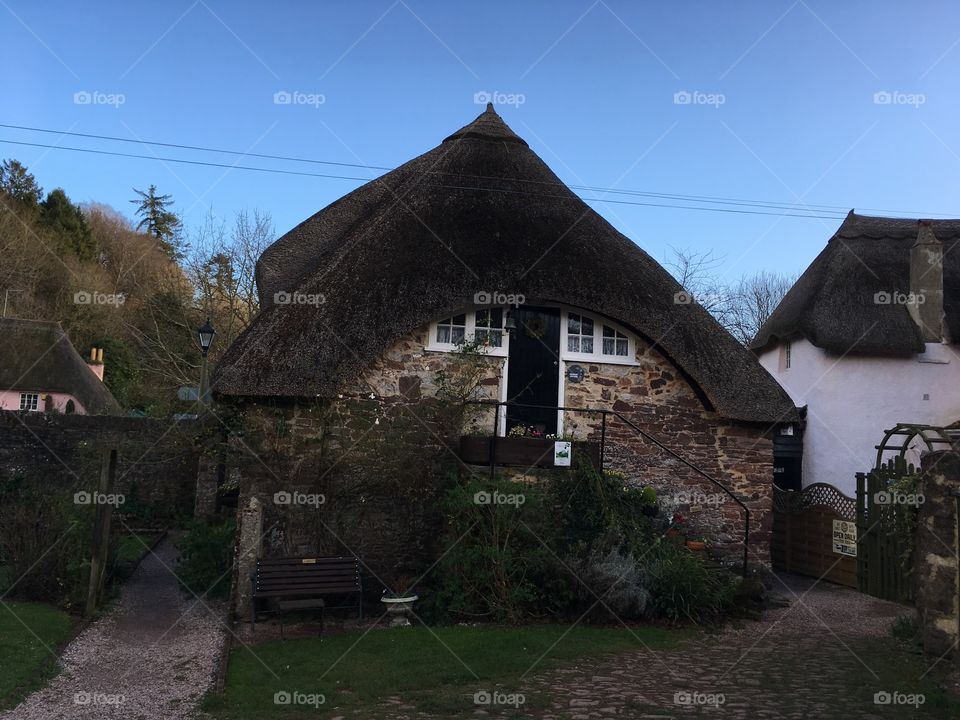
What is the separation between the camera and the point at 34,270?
33.1 m

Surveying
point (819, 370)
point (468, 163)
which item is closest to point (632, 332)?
point (468, 163)

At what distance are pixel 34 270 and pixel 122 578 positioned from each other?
81.6 ft

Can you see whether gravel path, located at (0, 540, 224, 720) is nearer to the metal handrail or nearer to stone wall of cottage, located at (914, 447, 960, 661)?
the metal handrail

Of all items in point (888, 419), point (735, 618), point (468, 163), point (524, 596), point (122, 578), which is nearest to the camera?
point (524, 596)

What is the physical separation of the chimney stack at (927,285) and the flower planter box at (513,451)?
11.1 metres

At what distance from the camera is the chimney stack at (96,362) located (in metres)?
32.9

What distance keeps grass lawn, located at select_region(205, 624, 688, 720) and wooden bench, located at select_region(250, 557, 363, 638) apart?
52 cm

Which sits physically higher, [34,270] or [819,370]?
[34,270]

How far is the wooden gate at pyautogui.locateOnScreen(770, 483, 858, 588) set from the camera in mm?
13493

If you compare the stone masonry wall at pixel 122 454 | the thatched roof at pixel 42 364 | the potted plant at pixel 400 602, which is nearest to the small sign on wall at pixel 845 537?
the potted plant at pixel 400 602

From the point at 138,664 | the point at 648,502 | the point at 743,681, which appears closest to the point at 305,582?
the point at 138,664

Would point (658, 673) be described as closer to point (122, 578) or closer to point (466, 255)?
point (466, 255)

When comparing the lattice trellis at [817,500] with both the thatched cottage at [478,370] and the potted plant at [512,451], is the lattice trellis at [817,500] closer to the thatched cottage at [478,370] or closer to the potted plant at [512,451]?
the thatched cottage at [478,370]

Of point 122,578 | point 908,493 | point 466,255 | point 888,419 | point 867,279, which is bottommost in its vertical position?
point 122,578
